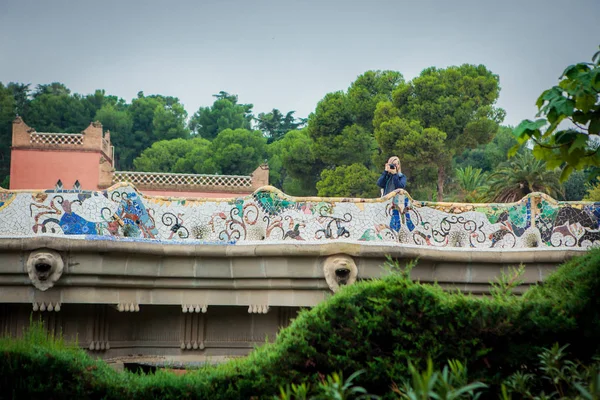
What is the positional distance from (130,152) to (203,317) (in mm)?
53542

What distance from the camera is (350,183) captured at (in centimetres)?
4512

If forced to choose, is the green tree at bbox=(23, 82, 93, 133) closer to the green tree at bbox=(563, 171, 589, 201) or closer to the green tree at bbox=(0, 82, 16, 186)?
the green tree at bbox=(0, 82, 16, 186)

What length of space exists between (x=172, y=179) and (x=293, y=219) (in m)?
23.4

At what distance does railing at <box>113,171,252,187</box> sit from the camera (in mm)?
36344

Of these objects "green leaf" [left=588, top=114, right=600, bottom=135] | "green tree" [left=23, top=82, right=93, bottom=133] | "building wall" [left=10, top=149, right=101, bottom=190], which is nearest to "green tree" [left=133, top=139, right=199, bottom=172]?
"green tree" [left=23, top=82, right=93, bottom=133]

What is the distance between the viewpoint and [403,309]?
938 centimetres

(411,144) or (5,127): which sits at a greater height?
(5,127)

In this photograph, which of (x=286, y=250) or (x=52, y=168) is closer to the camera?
(x=286, y=250)

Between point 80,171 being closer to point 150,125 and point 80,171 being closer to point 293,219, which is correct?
point 293,219

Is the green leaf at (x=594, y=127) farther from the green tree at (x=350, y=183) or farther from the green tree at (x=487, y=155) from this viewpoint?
the green tree at (x=487, y=155)

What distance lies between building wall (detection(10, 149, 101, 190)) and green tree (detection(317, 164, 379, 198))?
11.9 m

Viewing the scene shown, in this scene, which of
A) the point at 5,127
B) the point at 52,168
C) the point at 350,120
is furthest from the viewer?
the point at 5,127

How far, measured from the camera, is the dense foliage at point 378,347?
9125 millimetres

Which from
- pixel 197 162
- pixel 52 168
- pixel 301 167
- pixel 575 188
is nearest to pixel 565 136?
pixel 52 168
